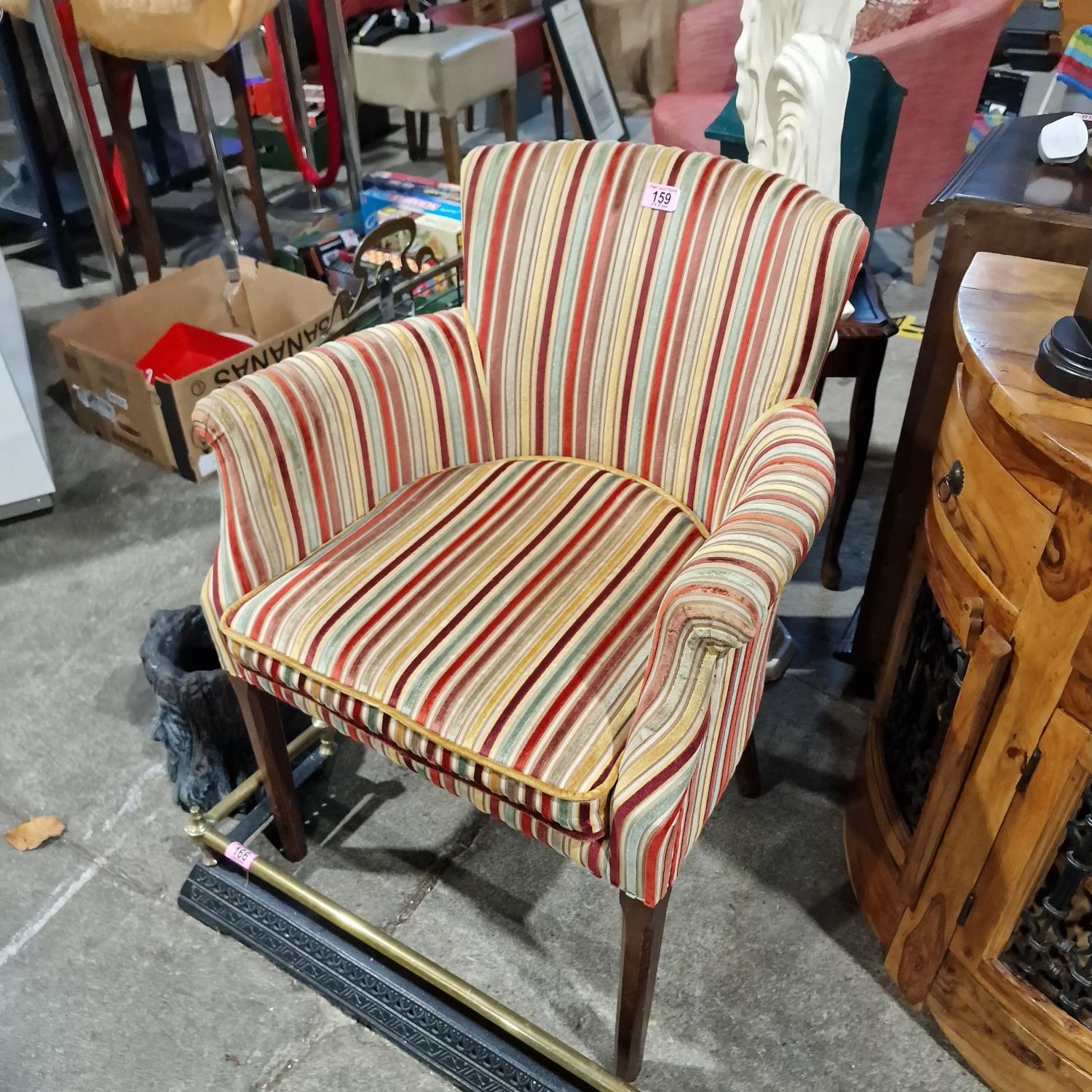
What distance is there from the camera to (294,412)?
115cm

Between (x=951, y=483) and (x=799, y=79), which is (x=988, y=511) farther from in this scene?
(x=799, y=79)

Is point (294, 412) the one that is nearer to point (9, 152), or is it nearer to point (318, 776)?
point (318, 776)

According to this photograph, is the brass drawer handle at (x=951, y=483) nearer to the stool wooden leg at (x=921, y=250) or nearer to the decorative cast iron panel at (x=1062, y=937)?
the decorative cast iron panel at (x=1062, y=937)

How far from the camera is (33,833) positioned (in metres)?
1.45

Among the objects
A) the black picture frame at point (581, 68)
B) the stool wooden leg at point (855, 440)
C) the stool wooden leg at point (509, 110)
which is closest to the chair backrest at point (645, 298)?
the stool wooden leg at point (855, 440)

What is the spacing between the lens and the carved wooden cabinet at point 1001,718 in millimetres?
853

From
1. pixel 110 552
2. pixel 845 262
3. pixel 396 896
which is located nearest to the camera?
pixel 845 262

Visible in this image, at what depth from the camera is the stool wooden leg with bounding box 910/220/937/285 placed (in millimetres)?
2701

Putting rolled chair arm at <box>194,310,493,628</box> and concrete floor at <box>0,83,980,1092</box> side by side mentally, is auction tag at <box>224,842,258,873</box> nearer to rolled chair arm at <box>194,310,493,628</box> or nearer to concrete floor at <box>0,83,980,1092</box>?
concrete floor at <box>0,83,980,1092</box>

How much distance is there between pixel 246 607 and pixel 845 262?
78cm

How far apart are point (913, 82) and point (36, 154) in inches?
91.3

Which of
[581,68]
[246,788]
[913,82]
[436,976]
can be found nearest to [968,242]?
[436,976]

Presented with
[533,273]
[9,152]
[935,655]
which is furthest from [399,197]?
[935,655]

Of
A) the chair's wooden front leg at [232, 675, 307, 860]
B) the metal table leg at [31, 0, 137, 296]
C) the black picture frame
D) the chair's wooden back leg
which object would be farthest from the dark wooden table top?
the black picture frame
